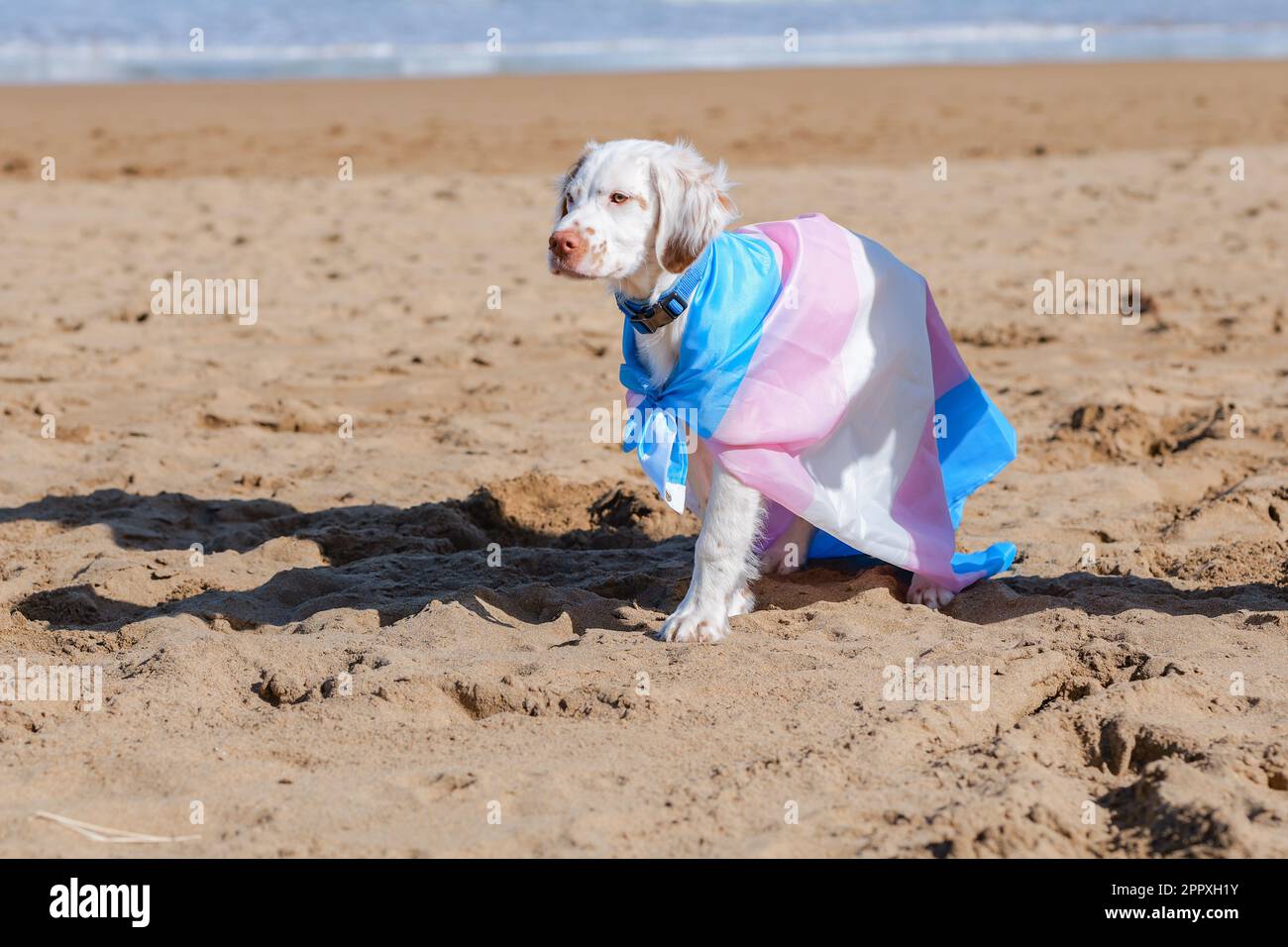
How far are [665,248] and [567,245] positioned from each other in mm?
307

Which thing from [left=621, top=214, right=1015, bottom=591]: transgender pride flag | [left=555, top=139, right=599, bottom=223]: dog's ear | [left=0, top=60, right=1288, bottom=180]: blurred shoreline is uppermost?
[left=0, top=60, right=1288, bottom=180]: blurred shoreline

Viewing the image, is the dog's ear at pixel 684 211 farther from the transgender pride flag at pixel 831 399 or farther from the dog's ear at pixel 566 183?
the dog's ear at pixel 566 183

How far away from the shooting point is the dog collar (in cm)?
440

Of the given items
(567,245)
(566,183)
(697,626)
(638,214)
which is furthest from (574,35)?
(697,626)

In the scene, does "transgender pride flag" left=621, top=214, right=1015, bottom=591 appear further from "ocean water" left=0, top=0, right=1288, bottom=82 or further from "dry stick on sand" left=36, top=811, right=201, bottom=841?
"ocean water" left=0, top=0, right=1288, bottom=82

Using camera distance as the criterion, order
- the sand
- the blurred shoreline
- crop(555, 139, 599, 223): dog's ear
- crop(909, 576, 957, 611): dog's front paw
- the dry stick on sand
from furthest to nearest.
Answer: the blurred shoreline, crop(909, 576, 957, 611): dog's front paw, crop(555, 139, 599, 223): dog's ear, the sand, the dry stick on sand

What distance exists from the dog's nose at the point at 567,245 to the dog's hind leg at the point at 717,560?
0.82 m

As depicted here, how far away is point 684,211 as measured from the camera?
429 centimetres

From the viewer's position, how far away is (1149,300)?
9.01 metres

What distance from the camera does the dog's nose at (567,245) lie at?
167 inches

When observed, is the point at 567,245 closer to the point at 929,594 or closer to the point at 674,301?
the point at 674,301

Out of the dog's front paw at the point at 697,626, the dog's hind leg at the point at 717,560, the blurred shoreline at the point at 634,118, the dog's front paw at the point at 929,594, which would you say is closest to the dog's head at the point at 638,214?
the dog's hind leg at the point at 717,560

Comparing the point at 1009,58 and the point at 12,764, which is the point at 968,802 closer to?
the point at 12,764

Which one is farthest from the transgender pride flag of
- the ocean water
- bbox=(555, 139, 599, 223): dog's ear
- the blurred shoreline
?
the ocean water
